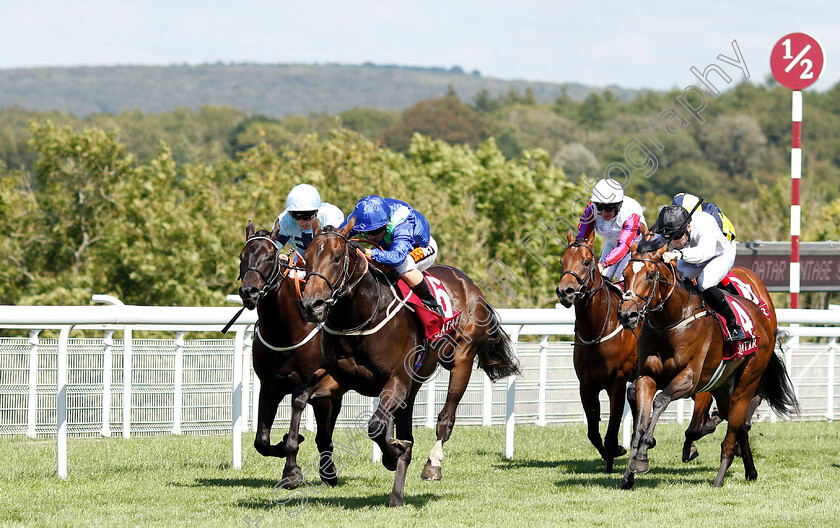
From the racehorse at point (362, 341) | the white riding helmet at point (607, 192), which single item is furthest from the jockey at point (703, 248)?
the racehorse at point (362, 341)

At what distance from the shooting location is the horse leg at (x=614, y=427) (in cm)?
714

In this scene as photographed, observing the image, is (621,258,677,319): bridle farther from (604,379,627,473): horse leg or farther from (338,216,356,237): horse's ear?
(338,216,356,237): horse's ear

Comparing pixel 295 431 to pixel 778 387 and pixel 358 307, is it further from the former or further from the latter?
pixel 778 387

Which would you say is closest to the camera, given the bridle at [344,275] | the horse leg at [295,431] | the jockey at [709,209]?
the bridle at [344,275]

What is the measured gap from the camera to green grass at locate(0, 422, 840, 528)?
529 cm

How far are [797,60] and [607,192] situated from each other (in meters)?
5.07

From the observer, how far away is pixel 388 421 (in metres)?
5.57

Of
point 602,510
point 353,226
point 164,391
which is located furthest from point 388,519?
point 164,391

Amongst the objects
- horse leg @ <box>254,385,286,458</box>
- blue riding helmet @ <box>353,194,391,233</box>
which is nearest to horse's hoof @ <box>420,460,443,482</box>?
horse leg @ <box>254,385,286,458</box>

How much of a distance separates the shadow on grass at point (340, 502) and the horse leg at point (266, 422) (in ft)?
1.01

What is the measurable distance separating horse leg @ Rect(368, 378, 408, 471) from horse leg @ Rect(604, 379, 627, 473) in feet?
6.22

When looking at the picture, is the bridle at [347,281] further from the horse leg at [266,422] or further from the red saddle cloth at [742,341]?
the red saddle cloth at [742,341]

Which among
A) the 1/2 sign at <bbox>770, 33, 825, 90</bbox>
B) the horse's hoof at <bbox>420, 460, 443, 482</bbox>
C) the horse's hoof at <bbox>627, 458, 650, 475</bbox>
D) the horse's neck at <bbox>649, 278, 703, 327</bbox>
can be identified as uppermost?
the 1/2 sign at <bbox>770, 33, 825, 90</bbox>

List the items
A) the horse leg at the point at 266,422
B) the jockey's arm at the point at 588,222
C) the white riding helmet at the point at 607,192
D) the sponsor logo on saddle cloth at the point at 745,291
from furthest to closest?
the sponsor logo on saddle cloth at the point at 745,291 → the jockey's arm at the point at 588,222 → the white riding helmet at the point at 607,192 → the horse leg at the point at 266,422
